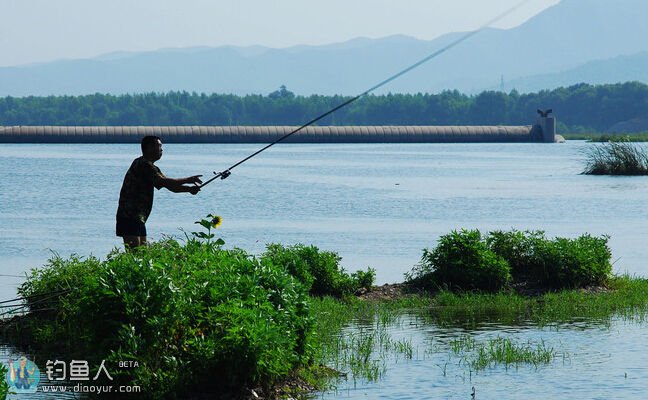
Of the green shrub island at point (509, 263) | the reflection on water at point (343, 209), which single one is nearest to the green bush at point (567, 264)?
the green shrub island at point (509, 263)

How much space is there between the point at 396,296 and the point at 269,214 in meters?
20.7

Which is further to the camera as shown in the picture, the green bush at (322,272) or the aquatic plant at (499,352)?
the green bush at (322,272)

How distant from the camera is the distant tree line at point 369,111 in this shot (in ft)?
591

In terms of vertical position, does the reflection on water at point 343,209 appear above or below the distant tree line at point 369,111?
below

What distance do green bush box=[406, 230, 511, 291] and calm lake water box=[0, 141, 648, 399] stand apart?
210 centimetres

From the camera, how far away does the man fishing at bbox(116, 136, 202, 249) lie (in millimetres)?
11266

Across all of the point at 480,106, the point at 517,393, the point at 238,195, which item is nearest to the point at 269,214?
the point at 238,195

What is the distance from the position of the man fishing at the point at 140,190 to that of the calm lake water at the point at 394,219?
285cm

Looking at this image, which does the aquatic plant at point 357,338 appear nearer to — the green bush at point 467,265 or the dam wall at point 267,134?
the green bush at point 467,265

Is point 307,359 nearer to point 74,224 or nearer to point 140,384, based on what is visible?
point 140,384

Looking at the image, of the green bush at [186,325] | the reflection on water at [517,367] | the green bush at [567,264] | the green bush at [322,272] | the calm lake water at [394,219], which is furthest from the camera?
the green bush at [567,264]

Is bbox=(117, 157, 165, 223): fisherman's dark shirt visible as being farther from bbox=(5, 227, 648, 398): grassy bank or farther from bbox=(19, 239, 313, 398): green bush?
bbox=(19, 239, 313, 398): green bush

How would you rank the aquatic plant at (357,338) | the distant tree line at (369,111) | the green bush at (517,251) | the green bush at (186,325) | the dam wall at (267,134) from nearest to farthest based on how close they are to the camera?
the green bush at (186,325), the aquatic plant at (357,338), the green bush at (517,251), the dam wall at (267,134), the distant tree line at (369,111)

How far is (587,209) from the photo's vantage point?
3909 cm
